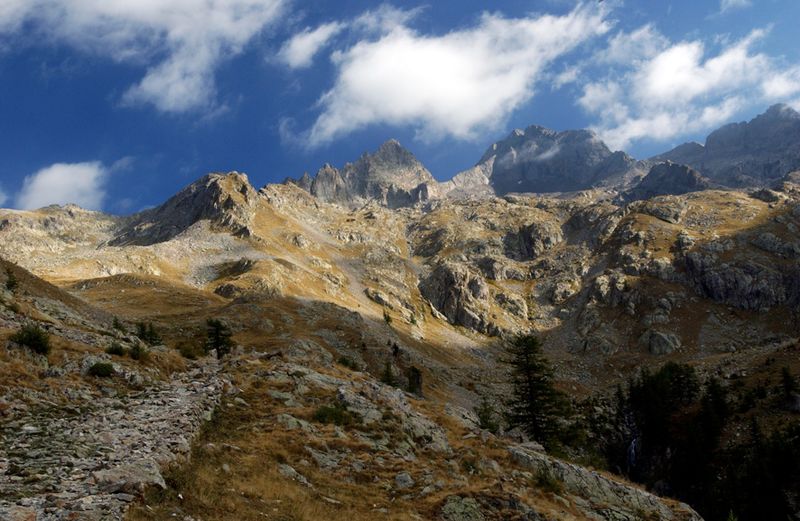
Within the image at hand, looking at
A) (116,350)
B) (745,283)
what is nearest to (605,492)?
(116,350)

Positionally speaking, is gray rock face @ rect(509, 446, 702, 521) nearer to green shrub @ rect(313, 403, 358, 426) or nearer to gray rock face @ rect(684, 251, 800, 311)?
green shrub @ rect(313, 403, 358, 426)

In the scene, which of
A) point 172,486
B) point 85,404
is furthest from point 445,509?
point 85,404

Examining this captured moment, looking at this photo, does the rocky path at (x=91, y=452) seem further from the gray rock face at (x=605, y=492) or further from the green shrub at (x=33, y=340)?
the gray rock face at (x=605, y=492)

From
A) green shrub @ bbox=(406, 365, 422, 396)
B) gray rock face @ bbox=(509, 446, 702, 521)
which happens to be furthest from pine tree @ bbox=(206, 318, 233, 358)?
gray rock face @ bbox=(509, 446, 702, 521)

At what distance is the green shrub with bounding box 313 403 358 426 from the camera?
26927mm

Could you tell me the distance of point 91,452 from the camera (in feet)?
49.3

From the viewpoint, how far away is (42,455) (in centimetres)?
1409

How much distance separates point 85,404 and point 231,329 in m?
66.4

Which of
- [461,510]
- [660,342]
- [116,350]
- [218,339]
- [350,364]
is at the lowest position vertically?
[461,510]

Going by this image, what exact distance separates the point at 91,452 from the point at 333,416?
13858 millimetres

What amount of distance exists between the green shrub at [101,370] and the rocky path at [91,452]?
2273 millimetres

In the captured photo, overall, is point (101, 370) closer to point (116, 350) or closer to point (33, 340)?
point (33, 340)

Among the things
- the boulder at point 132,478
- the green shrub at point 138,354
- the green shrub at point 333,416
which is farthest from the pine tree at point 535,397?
the boulder at point 132,478

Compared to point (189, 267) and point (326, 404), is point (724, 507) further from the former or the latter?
point (189, 267)
